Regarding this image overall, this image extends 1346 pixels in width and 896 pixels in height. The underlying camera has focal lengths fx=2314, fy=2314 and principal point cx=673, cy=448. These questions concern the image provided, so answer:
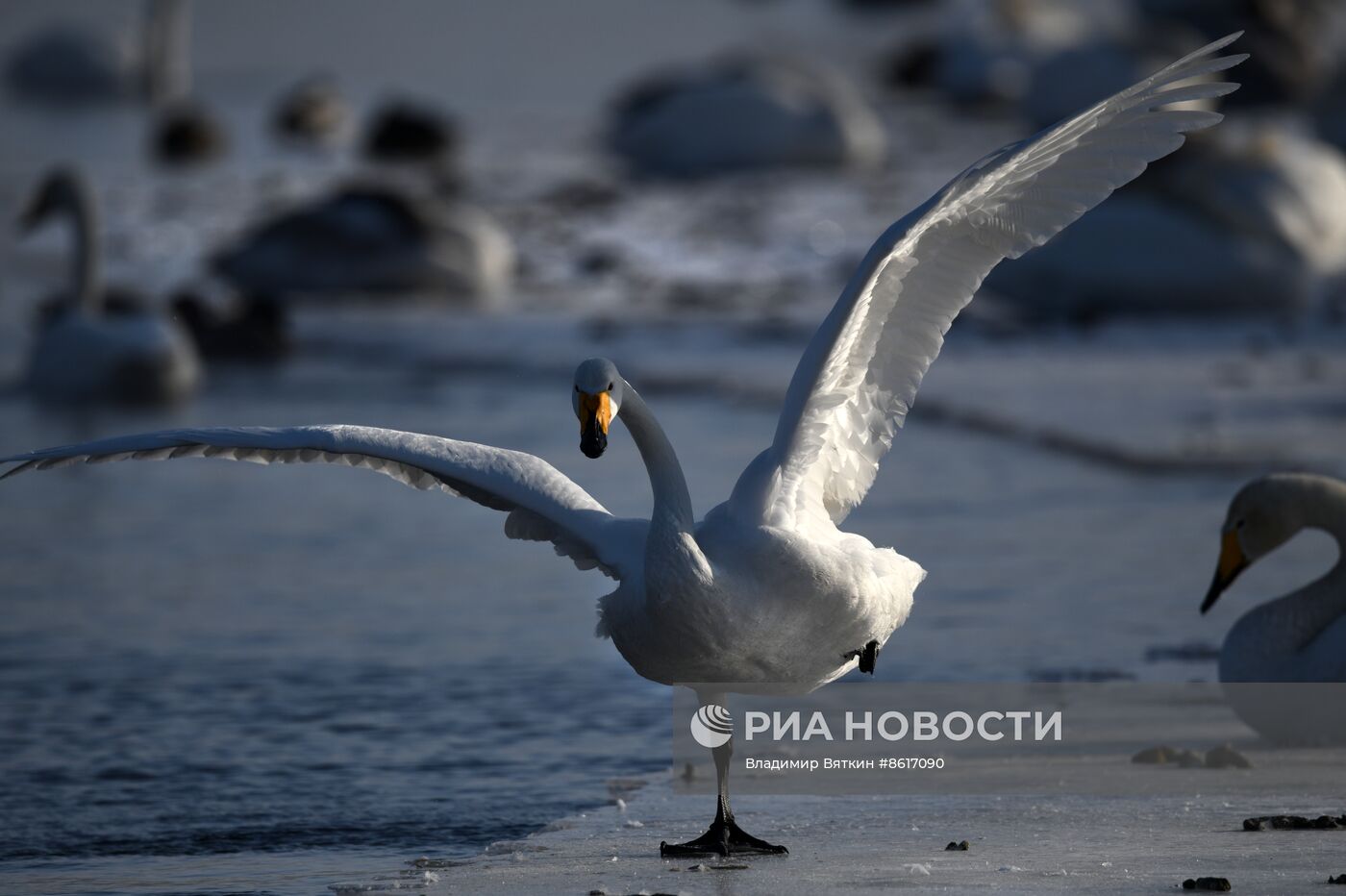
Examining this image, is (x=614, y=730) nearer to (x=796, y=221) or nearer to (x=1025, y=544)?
(x=1025, y=544)

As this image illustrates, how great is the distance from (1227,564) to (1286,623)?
1.78 feet

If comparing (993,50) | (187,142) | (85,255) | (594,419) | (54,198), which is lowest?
(594,419)

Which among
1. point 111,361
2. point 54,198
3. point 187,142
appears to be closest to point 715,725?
point 111,361

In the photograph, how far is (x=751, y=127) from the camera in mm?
30406

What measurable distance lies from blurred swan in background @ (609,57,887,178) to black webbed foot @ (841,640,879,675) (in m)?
23.6

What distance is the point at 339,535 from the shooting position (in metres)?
12.9

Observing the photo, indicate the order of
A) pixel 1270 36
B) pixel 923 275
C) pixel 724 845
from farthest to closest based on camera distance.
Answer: pixel 1270 36, pixel 923 275, pixel 724 845

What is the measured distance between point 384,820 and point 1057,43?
34200mm

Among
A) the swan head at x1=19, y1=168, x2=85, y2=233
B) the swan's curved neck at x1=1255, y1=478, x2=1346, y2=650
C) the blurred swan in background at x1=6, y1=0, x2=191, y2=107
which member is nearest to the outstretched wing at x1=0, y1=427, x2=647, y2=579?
the swan's curved neck at x1=1255, y1=478, x2=1346, y2=650

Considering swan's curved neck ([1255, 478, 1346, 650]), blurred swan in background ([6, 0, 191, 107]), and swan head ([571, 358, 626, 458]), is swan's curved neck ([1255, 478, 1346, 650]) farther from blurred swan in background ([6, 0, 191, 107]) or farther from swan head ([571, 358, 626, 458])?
blurred swan in background ([6, 0, 191, 107])

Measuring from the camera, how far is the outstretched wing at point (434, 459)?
23.7ft

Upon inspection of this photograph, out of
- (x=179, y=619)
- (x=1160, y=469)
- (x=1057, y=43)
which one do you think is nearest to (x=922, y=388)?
(x=1160, y=469)

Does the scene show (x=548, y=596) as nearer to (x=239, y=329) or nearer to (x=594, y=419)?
(x=594, y=419)

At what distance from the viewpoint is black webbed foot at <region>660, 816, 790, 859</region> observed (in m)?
6.60
